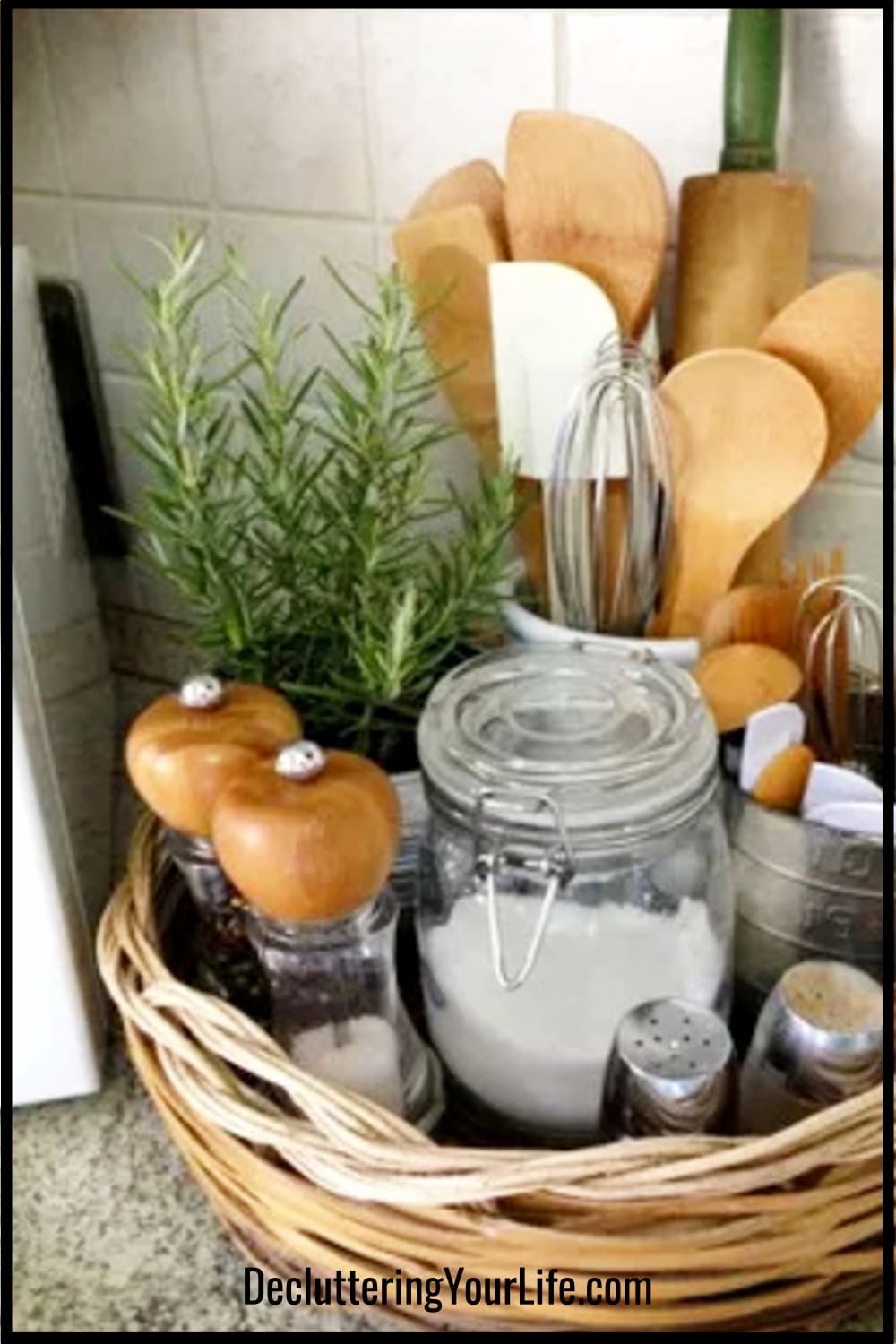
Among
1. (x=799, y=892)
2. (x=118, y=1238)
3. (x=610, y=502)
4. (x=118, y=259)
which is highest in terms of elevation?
(x=118, y=259)

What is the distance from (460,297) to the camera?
0.58 metres

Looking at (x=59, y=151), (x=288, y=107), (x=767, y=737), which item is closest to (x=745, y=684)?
(x=767, y=737)

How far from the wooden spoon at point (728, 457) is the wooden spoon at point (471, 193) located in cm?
11

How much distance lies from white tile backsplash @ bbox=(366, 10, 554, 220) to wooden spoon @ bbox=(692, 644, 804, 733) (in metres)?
0.26

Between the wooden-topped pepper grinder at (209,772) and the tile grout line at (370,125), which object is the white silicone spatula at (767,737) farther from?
the tile grout line at (370,125)

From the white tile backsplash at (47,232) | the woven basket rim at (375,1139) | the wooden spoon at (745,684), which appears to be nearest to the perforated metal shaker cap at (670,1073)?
the woven basket rim at (375,1139)

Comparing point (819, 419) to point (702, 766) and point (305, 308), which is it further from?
point (305, 308)

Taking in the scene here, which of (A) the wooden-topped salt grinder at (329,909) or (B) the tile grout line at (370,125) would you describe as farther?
(B) the tile grout line at (370,125)

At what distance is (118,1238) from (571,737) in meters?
0.24

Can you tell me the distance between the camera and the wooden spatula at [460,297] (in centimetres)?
56

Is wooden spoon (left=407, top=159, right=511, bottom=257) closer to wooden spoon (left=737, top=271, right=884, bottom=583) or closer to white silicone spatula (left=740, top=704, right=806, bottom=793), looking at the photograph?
wooden spoon (left=737, top=271, right=884, bottom=583)

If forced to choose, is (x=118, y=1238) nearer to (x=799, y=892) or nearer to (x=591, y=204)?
(x=799, y=892)

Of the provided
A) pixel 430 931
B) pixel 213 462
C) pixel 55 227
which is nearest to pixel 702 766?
pixel 430 931

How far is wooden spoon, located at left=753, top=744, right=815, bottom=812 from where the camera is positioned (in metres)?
0.47
